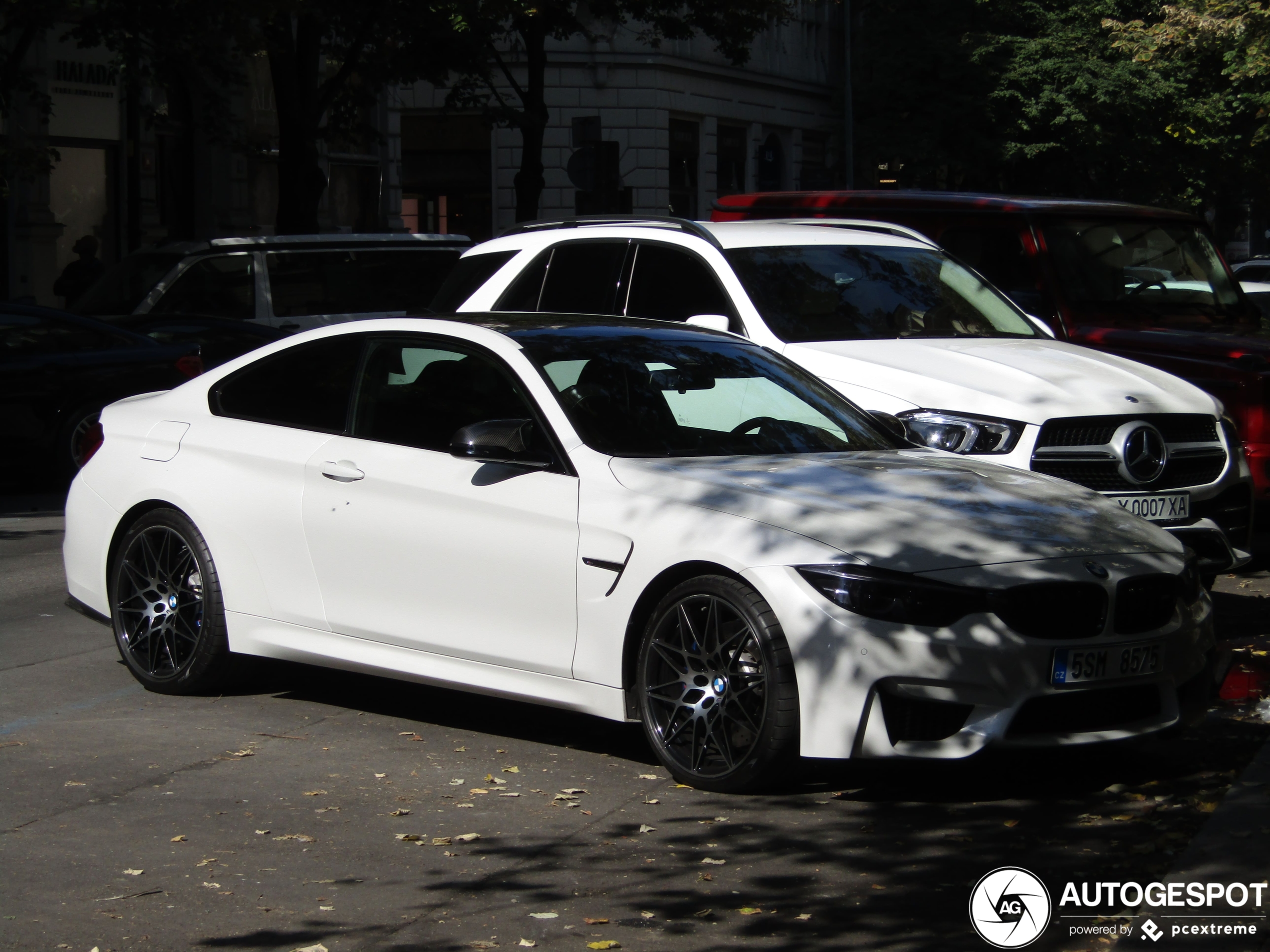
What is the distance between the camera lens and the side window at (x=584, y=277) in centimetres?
995

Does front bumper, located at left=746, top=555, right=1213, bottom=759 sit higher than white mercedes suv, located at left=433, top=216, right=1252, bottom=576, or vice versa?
white mercedes suv, located at left=433, top=216, right=1252, bottom=576

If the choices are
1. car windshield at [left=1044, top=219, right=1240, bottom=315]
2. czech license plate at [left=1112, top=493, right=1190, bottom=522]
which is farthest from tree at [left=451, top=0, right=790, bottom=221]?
czech license plate at [left=1112, top=493, right=1190, bottom=522]

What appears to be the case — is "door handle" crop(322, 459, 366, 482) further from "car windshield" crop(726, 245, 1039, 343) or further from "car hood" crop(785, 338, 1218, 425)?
"car windshield" crop(726, 245, 1039, 343)

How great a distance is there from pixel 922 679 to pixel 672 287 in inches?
176

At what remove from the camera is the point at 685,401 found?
6.78m

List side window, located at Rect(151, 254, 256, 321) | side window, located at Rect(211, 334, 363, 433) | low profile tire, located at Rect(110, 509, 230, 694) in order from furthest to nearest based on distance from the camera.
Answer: side window, located at Rect(151, 254, 256, 321) → low profile tire, located at Rect(110, 509, 230, 694) → side window, located at Rect(211, 334, 363, 433)

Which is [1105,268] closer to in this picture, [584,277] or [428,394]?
[584,277]

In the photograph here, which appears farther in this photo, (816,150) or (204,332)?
(816,150)

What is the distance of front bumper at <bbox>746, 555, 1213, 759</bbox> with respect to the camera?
219 inches

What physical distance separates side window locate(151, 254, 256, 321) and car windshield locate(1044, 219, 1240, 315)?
9.14 meters

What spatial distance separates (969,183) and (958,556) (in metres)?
42.9

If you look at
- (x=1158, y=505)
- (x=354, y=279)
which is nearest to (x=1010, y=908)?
(x=1158, y=505)

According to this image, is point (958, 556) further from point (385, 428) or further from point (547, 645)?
point (385, 428)

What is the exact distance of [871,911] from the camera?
480 centimetres
